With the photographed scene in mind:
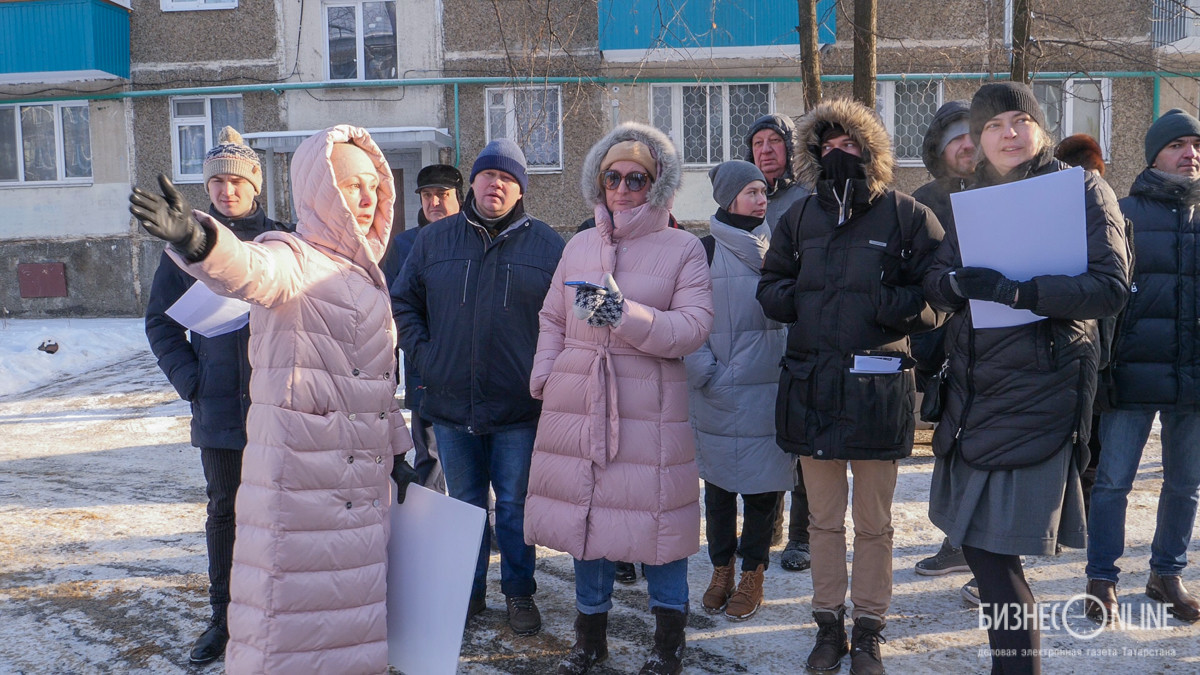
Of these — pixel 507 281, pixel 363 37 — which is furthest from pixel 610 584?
pixel 363 37

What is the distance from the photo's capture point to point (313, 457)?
100 inches

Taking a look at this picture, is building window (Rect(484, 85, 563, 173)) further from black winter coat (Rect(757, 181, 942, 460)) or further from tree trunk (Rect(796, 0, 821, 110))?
black winter coat (Rect(757, 181, 942, 460))

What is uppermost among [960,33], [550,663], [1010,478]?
[960,33]

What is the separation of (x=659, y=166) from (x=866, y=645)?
195 cm

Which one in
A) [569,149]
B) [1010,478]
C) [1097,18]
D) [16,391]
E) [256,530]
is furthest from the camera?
[569,149]

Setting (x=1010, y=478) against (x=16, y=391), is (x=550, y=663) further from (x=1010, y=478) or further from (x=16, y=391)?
(x=16, y=391)

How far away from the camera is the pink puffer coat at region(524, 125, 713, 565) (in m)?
3.12

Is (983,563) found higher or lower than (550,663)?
higher

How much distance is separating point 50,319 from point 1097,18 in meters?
18.9

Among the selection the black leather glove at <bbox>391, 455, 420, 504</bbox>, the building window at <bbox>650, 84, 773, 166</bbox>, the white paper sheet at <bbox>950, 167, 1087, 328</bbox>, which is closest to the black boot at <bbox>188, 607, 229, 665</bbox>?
the black leather glove at <bbox>391, 455, 420, 504</bbox>

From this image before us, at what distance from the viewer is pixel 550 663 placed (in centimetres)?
337

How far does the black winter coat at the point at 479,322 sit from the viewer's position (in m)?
3.71

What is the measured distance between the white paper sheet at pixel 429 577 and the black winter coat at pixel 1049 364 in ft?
5.28

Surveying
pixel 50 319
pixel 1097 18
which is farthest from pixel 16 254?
pixel 1097 18
